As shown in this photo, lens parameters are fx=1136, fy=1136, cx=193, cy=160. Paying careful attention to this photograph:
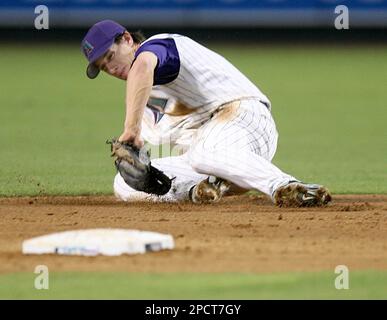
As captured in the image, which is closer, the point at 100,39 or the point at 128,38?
the point at 100,39

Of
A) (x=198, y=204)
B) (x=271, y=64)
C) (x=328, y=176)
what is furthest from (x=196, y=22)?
(x=198, y=204)

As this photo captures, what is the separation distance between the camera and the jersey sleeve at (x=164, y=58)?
744 cm

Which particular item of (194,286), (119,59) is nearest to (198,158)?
(119,59)

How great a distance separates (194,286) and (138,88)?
2.09 meters

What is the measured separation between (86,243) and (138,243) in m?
0.28

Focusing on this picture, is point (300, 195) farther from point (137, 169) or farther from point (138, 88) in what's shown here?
point (138, 88)

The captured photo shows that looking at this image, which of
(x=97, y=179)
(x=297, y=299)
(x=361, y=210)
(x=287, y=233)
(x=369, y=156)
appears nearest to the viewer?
(x=297, y=299)

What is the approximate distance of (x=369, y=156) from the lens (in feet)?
37.7

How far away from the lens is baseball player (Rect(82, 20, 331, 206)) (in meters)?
7.45

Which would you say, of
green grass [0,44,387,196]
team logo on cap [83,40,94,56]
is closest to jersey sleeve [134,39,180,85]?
team logo on cap [83,40,94,56]

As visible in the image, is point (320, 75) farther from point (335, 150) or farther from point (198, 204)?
point (198, 204)

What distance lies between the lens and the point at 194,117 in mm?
8102

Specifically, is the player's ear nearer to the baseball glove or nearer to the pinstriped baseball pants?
the baseball glove

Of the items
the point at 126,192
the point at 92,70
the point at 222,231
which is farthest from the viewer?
the point at 126,192
